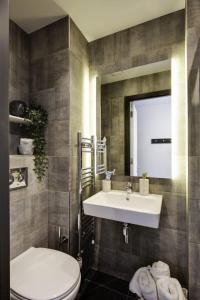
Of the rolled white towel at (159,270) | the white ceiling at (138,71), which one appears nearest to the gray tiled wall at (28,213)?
the rolled white towel at (159,270)

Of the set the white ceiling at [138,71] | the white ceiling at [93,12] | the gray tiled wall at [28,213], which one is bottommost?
the gray tiled wall at [28,213]

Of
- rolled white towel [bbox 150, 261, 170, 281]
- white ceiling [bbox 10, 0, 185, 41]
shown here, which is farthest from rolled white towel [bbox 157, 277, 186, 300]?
white ceiling [bbox 10, 0, 185, 41]

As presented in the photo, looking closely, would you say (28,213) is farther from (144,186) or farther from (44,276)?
(144,186)

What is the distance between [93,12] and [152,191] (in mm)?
1767

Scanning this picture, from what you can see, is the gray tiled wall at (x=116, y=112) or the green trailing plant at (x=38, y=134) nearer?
the green trailing plant at (x=38, y=134)

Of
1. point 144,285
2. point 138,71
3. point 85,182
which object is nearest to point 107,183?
point 85,182

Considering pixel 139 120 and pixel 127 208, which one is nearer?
pixel 127 208

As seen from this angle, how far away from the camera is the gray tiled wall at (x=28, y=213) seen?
4.80 feet

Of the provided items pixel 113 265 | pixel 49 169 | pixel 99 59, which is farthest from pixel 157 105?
pixel 113 265

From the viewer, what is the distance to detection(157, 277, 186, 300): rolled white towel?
1.30 metres

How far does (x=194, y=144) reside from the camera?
134cm

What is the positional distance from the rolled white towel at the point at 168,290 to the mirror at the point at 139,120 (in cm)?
85

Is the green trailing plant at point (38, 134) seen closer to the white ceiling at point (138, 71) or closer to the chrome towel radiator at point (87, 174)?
the chrome towel radiator at point (87, 174)

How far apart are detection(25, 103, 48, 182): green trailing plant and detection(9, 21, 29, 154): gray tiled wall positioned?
171 mm
